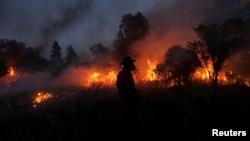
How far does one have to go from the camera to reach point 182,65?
25156mm

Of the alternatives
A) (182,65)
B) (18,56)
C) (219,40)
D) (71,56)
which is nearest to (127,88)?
(219,40)

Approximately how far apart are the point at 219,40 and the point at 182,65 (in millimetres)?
5038

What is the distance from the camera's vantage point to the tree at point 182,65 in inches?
948

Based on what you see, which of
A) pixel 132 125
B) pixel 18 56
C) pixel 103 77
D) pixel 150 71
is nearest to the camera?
pixel 132 125

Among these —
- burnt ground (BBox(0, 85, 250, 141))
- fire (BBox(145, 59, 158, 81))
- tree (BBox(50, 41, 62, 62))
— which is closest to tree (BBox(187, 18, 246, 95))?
burnt ground (BBox(0, 85, 250, 141))

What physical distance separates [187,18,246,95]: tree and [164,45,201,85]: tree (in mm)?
2001

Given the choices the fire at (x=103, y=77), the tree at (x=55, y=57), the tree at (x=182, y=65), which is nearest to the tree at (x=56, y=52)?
the tree at (x=55, y=57)

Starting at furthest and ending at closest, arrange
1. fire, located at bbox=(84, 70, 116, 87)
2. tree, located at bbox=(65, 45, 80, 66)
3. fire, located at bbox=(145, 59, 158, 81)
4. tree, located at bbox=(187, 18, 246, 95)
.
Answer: tree, located at bbox=(65, 45, 80, 66), fire, located at bbox=(84, 70, 116, 87), fire, located at bbox=(145, 59, 158, 81), tree, located at bbox=(187, 18, 246, 95)

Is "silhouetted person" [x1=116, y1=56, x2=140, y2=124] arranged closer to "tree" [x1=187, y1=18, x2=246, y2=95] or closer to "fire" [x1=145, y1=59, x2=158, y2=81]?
"tree" [x1=187, y1=18, x2=246, y2=95]

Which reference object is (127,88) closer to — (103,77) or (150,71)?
(150,71)

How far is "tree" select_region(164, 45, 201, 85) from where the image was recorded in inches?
948

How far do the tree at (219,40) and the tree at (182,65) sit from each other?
6.56ft

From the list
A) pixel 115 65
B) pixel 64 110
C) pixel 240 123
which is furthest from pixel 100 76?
pixel 240 123

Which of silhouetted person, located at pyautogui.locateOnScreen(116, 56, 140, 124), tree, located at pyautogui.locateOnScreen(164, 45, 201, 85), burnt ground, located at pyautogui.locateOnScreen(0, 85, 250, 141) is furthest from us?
tree, located at pyautogui.locateOnScreen(164, 45, 201, 85)
